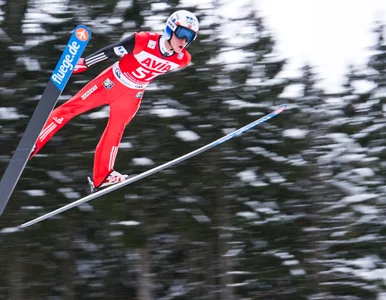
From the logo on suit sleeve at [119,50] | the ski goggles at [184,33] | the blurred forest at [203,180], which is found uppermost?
the ski goggles at [184,33]

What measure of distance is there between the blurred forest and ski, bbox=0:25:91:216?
386 centimetres

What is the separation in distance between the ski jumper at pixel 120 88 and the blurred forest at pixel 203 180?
379cm

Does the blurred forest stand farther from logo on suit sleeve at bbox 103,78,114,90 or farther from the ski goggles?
the ski goggles

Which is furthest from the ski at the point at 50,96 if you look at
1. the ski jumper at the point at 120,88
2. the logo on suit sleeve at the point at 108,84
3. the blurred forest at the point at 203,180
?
the blurred forest at the point at 203,180

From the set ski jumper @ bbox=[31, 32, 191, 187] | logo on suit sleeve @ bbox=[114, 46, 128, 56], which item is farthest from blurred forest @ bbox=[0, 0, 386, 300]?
logo on suit sleeve @ bbox=[114, 46, 128, 56]

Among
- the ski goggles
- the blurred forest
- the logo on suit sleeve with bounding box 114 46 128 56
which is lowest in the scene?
the blurred forest

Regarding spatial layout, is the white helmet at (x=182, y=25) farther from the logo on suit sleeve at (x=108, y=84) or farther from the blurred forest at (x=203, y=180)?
the blurred forest at (x=203, y=180)

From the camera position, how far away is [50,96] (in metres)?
5.07

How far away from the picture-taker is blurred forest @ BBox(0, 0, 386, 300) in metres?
9.82

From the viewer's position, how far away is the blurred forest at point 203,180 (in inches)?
387

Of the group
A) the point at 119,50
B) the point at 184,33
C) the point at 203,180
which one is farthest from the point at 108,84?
the point at 203,180

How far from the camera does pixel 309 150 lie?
1203 centimetres

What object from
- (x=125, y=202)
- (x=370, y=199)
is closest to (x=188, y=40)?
(x=125, y=202)

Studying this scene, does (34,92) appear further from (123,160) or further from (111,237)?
(111,237)
